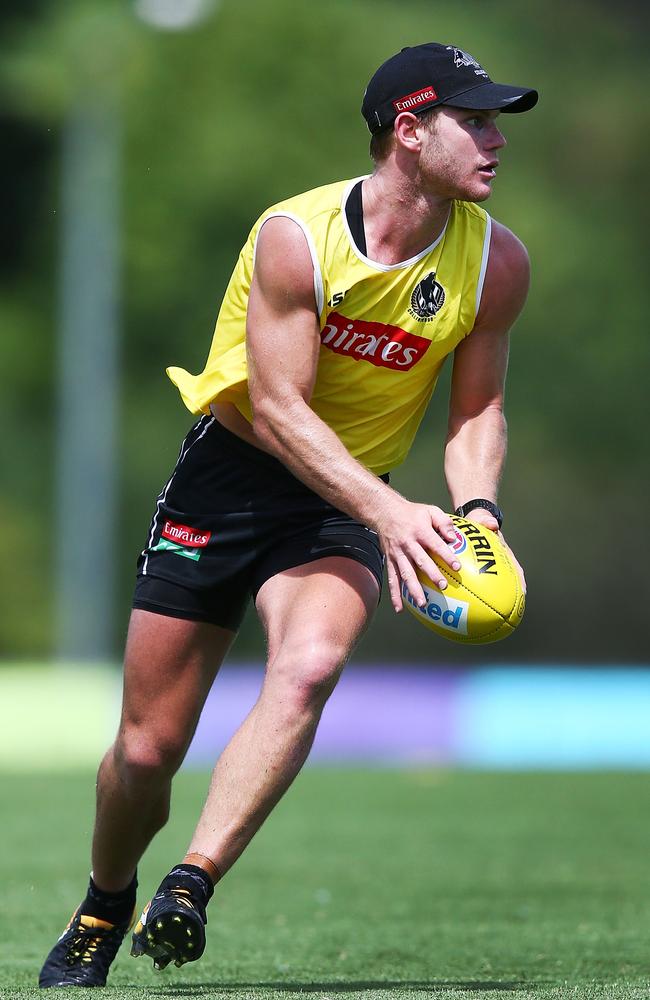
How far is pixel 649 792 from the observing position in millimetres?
12406

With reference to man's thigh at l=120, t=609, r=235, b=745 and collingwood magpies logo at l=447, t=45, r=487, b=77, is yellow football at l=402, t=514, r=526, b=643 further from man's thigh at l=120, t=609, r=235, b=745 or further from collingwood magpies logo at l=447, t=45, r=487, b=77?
collingwood magpies logo at l=447, t=45, r=487, b=77

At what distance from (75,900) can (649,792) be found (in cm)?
604

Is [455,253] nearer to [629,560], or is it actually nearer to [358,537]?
[358,537]

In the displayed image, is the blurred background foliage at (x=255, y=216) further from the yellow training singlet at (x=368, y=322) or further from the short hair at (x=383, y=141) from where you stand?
the short hair at (x=383, y=141)

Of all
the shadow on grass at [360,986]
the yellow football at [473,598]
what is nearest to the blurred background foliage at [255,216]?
the shadow on grass at [360,986]

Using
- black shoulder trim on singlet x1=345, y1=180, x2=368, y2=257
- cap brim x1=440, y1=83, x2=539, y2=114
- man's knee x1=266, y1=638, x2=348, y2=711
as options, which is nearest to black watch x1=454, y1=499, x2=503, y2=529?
man's knee x1=266, y1=638, x2=348, y2=711

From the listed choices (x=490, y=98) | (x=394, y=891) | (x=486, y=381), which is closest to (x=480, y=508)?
(x=486, y=381)

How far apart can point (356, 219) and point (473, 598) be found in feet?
4.01

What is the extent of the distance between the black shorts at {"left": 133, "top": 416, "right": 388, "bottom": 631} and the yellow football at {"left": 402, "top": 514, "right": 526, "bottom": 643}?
0.39 meters

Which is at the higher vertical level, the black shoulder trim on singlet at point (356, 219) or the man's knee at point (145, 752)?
the black shoulder trim on singlet at point (356, 219)

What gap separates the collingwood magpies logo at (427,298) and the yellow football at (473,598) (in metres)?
0.72

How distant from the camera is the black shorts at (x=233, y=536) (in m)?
5.16

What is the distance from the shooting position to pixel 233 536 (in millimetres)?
5215

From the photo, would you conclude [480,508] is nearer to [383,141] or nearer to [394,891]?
[383,141]
